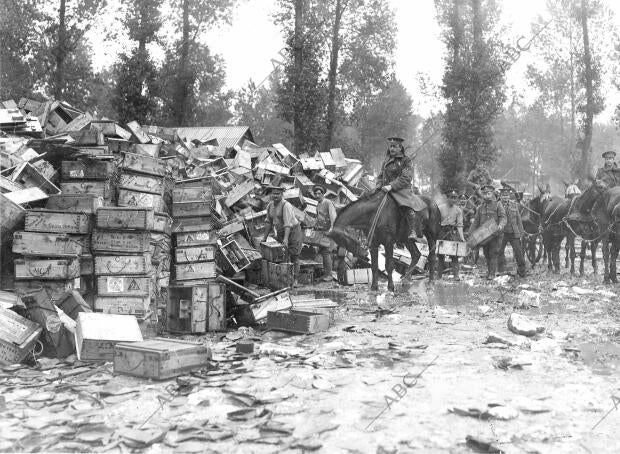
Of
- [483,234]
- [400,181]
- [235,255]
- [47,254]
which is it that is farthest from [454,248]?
[47,254]

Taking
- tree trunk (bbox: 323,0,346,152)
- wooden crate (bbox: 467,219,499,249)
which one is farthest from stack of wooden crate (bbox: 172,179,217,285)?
tree trunk (bbox: 323,0,346,152)

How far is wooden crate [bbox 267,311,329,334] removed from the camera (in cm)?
821

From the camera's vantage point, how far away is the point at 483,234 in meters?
14.2

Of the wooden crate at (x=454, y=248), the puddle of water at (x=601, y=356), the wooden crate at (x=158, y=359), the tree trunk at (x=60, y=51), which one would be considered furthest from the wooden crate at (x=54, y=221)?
the tree trunk at (x=60, y=51)

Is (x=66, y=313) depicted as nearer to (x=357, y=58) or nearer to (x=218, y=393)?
(x=218, y=393)

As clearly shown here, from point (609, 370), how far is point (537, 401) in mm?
1429

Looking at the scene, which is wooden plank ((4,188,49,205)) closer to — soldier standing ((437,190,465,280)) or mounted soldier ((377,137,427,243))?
mounted soldier ((377,137,427,243))

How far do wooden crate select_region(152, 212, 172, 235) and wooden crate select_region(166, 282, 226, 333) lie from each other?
986 mm

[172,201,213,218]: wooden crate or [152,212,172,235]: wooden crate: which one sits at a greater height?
[172,201,213,218]: wooden crate

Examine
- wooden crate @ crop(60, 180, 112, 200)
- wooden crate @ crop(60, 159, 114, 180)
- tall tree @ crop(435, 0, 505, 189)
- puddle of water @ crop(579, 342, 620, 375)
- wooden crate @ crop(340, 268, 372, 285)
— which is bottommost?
puddle of water @ crop(579, 342, 620, 375)

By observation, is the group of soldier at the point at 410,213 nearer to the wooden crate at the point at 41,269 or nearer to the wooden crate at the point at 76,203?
the wooden crate at the point at 76,203

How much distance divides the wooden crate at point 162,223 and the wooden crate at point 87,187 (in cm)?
87

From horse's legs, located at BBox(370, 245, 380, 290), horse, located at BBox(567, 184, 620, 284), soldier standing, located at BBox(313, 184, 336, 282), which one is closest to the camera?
horse's legs, located at BBox(370, 245, 380, 290)

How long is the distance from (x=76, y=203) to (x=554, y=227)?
39.7ft
